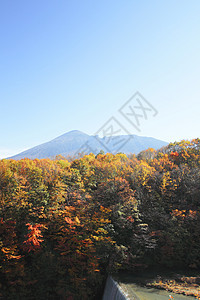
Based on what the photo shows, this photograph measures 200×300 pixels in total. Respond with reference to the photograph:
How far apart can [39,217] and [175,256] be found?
10.9 metres

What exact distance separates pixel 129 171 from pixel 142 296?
39.0 ft

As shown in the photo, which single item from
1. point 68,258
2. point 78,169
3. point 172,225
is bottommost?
point 172,225

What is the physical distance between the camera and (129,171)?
21359 mm

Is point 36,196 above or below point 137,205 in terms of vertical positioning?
above

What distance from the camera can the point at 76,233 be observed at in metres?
15.4

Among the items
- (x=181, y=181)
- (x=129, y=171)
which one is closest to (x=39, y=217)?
(x=129, y=171)

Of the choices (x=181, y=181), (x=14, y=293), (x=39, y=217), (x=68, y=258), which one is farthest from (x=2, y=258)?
(x=181, y=181)

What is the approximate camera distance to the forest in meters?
14.8

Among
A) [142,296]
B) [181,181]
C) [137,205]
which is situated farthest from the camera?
[181,181]

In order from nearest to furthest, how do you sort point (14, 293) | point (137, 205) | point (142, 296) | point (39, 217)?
point (142, 296) < point (14, 293) < point (39, 217) < point (137, 205)

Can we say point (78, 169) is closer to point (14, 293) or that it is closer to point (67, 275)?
point (67, 275)

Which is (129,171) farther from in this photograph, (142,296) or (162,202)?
(142,296)

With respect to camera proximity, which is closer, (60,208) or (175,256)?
(175,256)

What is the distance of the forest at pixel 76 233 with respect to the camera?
14836 mm
